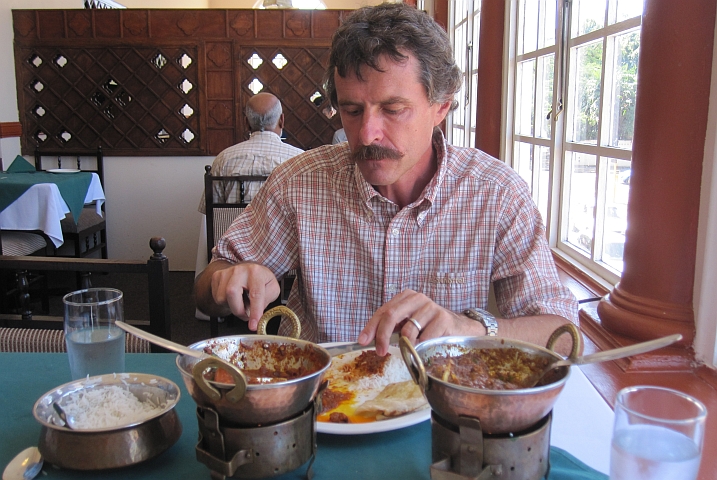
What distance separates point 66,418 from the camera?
0.77 m

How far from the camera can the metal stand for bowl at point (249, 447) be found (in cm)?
68

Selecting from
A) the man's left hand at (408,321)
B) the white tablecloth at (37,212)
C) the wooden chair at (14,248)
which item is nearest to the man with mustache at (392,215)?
the man's left hand at (408,321)

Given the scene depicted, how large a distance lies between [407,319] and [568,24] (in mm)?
1844

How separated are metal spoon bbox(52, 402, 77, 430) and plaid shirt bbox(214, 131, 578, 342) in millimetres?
788

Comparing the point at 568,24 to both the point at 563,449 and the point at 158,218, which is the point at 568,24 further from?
the point at 158,218

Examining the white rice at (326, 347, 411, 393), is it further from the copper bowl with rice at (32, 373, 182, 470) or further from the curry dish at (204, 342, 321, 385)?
the copper bowl with rice at (32, 373, 182, 470)

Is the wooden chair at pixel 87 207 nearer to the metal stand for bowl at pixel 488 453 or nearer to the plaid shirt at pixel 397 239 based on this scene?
the plaid shirt at pixel 397 239

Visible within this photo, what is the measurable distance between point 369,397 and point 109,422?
395 mm

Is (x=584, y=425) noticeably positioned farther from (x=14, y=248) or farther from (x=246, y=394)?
(x=14, y=248)

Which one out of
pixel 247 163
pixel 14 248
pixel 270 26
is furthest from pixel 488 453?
A: pixel 270 26

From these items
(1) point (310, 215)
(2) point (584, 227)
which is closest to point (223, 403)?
(1) point (310, 215)

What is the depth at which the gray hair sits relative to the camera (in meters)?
3.87

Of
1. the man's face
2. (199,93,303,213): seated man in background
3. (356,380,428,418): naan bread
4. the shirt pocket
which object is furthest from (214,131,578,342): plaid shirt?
(199,93,303,213): seated man in background

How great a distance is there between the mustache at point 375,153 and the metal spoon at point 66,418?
76 centimetres
